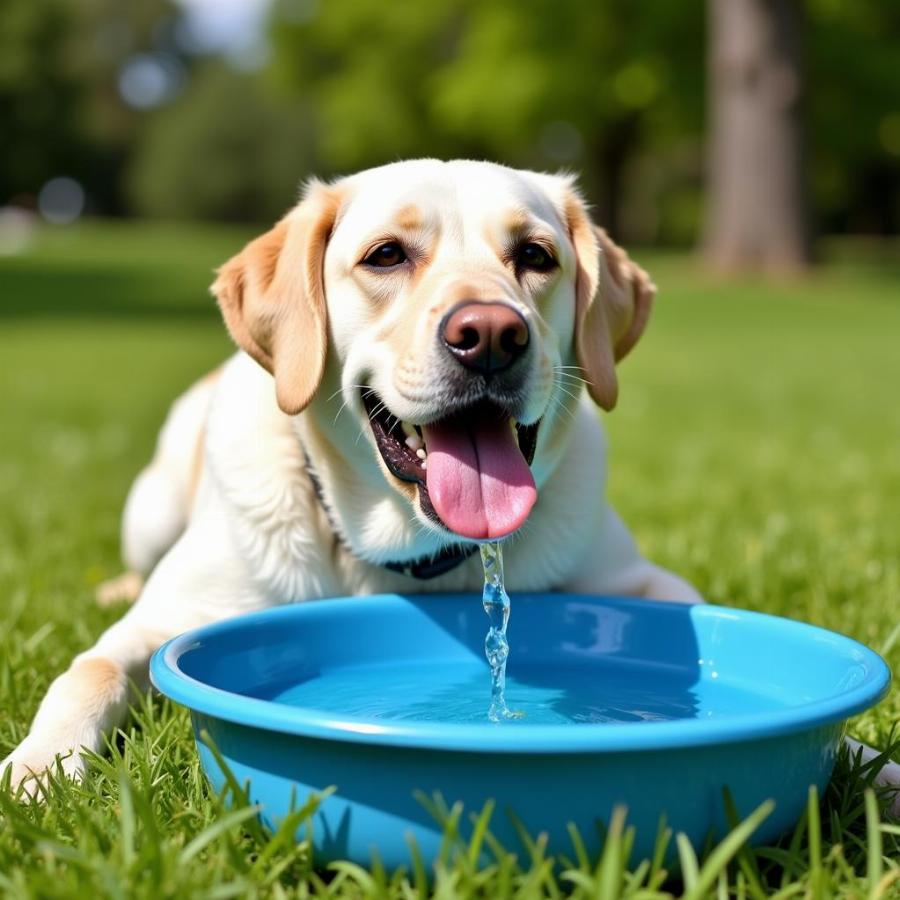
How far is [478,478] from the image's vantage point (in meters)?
3.04

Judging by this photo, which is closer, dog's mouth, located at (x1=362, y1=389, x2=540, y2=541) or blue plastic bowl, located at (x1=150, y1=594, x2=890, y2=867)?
blue plastic bowl, located at (x1=150, y1=594, x2=890, y2=867)

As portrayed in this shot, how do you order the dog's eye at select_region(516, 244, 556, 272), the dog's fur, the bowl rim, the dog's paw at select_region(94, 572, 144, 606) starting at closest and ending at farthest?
the bowl rim
the dog's fur
the dog's eye at select_region(516, 244, 556, 272)
the dog's paw at select_region(94, 572, 144, 606)

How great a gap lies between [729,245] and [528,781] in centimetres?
2272

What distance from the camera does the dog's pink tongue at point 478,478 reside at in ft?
9.81

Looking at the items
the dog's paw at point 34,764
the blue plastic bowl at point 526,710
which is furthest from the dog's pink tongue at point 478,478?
the dog's paw at point 34,764

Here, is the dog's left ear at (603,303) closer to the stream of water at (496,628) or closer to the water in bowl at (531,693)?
the stream of water at (496,628)

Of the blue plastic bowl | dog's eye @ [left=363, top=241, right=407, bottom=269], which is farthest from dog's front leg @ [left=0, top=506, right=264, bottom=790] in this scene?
dog's eye @ [left=363, top=241, right=407, bottom=269]

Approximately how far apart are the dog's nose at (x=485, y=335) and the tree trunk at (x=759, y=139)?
2091 cm

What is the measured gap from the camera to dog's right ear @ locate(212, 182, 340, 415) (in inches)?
129

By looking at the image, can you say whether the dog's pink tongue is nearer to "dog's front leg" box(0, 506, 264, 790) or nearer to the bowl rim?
"dog's front leg" box(0, 506, 264, 790)

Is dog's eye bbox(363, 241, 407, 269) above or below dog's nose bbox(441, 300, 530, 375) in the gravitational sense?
above

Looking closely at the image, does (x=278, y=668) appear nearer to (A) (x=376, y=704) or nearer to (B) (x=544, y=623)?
(A) (x=376, y=704)

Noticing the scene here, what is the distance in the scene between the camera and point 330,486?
3.46 m

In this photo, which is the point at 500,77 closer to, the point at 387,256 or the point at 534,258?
the point at 534,258
